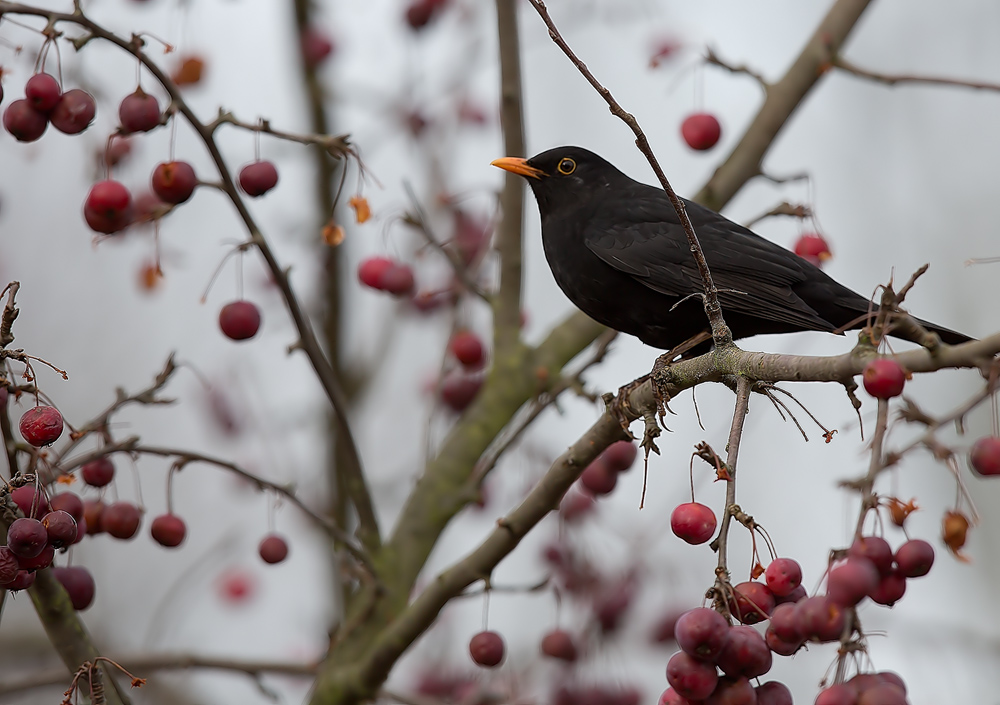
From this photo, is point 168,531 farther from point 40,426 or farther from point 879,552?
point 879,552

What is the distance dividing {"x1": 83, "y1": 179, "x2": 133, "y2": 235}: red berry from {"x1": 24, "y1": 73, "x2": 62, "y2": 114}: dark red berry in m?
0.32

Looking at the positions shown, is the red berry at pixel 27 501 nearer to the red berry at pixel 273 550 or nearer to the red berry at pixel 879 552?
the red berry at pixel 273 550

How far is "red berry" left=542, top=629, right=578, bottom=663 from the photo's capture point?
3264mm

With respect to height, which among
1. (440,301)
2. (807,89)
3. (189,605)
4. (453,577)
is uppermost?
(807,89)

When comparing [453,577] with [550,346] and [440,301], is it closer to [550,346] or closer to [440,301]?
[550,346]

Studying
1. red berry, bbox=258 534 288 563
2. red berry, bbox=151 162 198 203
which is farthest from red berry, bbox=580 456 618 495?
red berry, bbox=151 162 198 203

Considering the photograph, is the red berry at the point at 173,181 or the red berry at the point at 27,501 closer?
the red berry at the point at 27,501

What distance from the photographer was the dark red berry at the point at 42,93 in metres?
2.23

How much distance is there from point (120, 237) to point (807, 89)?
8.10 ft

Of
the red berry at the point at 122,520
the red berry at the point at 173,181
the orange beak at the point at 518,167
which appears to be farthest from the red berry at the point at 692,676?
the orange beak at the point at 518,167

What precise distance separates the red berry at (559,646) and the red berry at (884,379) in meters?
2.07

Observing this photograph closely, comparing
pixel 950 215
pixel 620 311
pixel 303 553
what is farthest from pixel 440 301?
pixel 950 215

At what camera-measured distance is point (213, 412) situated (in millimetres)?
5070

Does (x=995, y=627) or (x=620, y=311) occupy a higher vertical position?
(x=995, y=627)
